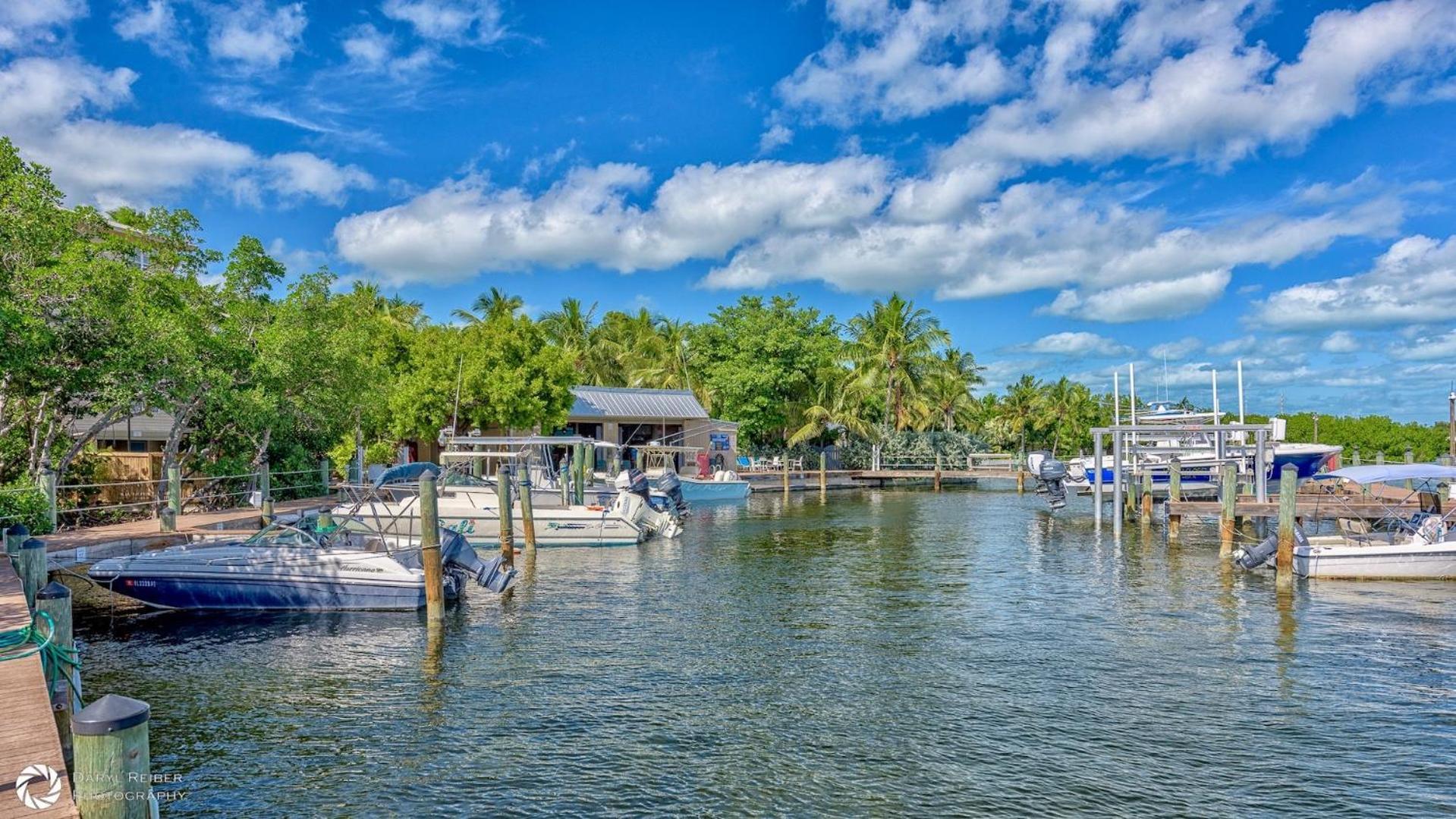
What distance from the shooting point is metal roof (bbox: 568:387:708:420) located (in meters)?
50.9

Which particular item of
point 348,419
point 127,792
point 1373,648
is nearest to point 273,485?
point 348,419

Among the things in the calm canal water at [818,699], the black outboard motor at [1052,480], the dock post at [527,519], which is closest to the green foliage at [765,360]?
the black outboard motor at [1052,480]

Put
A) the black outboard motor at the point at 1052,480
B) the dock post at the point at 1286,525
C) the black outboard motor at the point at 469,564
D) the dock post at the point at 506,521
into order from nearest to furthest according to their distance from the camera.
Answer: the black outboard motor at the point at 469,564 < the dock post at the point at 1286,525 < the dock post at the point at 506,521 < the black outboard motor at the point at 1052,480

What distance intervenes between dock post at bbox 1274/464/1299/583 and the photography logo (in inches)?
853

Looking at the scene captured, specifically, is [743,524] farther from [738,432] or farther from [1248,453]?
[738,432]

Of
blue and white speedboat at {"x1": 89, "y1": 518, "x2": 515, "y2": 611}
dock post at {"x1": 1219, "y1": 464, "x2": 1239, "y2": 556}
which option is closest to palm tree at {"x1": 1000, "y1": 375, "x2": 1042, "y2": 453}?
dock post at {"x1": 1219, "y1": 464, "x2": 1239, "y2": 556}

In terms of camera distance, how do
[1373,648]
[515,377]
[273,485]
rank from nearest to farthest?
1. [1373,648]
2. [273,485]
3. [515,377]

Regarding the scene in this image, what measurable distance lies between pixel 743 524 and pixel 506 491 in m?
12.5

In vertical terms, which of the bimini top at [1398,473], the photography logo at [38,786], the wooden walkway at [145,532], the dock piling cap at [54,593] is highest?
the bimini top at [1398,473]

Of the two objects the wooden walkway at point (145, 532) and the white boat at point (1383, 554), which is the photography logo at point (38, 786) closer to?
the wooden walkway at point (145, 532)

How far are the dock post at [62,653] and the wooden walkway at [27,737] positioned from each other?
22 cm

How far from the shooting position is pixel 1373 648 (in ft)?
49.4

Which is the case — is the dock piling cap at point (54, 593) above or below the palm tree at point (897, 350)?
below

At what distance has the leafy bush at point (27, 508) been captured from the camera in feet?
56.7
